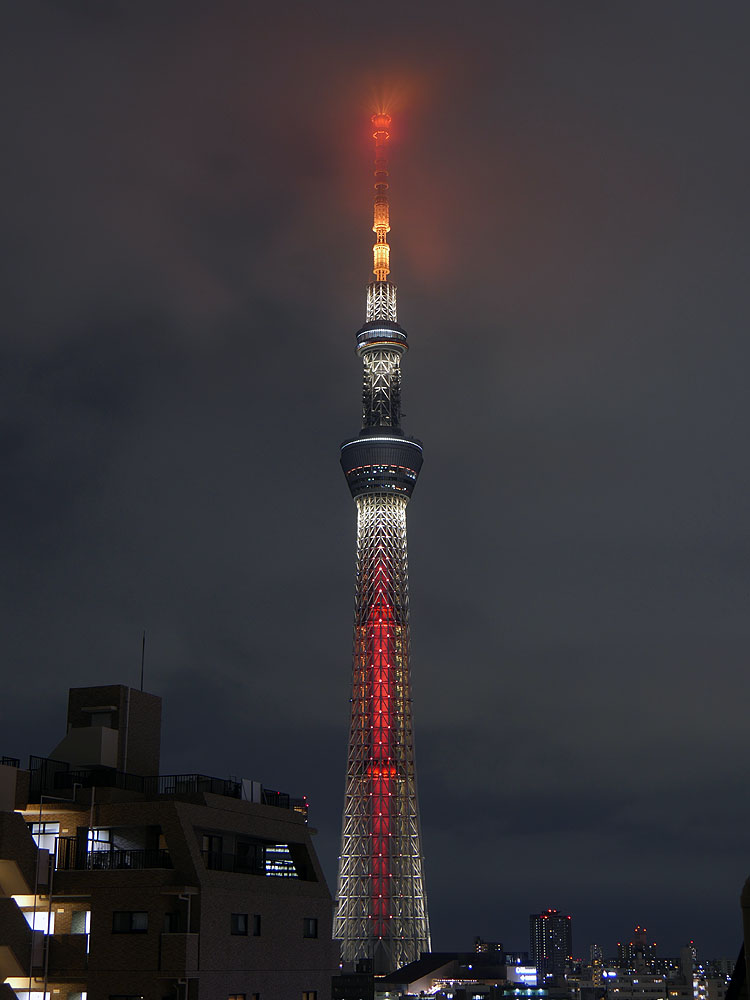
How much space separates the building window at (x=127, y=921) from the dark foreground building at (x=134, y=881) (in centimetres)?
4

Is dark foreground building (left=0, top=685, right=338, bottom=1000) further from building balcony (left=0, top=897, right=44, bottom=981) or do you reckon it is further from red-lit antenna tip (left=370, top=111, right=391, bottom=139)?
red-lit antenna tip (left=370, top=111, right=391, bottom=139)

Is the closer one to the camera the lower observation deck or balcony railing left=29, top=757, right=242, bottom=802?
balcony railing left=29, top=757, right=242, bottom=802

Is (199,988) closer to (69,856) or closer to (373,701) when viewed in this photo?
(69,856)

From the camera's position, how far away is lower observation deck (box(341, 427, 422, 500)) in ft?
436

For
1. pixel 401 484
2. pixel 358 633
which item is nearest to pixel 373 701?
pixel 358 633

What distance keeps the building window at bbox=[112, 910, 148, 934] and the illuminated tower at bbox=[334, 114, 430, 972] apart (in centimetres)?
8877

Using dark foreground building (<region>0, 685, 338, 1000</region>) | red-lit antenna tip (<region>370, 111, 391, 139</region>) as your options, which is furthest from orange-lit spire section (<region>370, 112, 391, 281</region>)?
dark foreground building (<region>0, 685, 338, 1000</region>)

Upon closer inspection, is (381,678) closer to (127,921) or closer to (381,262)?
(381,262)

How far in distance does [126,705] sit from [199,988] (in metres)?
10.7

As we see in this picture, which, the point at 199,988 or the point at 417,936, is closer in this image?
the point at 199,988

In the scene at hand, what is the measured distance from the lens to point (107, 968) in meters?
37.7

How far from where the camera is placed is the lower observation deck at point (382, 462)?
133 meters

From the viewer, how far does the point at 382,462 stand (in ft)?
436

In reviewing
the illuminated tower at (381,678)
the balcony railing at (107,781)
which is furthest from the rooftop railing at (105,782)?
the illuminated tower at (381,678)
